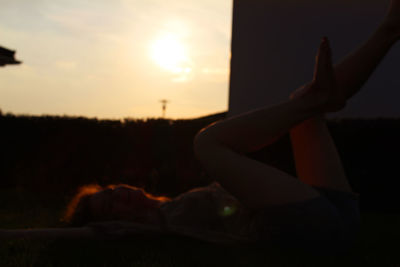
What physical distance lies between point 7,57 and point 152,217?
967 centimetres

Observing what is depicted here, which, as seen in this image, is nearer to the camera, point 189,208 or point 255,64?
point 189,208

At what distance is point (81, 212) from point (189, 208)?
0.99m

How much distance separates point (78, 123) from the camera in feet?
25.4

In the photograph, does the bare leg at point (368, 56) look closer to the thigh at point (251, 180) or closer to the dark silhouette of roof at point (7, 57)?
the thigh at point (251, 180)

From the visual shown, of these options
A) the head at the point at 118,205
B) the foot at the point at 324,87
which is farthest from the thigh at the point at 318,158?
the head at the point at 118,205

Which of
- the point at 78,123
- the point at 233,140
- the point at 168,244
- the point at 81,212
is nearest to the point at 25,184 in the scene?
the point at 78,123

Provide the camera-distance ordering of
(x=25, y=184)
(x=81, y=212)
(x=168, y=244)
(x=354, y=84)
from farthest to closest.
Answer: (x=25, y=184) < (x=81, y=212) < (x=168, y=244) < (x=354, y=84)

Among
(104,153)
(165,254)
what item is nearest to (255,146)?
(165,254)

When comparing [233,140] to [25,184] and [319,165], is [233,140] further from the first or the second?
[25,184]

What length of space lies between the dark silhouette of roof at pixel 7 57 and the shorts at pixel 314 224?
10.4 meters

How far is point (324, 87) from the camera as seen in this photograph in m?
2.70

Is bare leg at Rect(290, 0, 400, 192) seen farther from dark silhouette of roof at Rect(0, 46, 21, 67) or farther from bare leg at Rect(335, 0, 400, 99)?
dark silhouette of roof at Rect(0, 46, 21, 67)

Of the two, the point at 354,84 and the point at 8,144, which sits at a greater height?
the point at 354,84

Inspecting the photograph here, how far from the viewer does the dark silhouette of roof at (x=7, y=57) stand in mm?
10771
